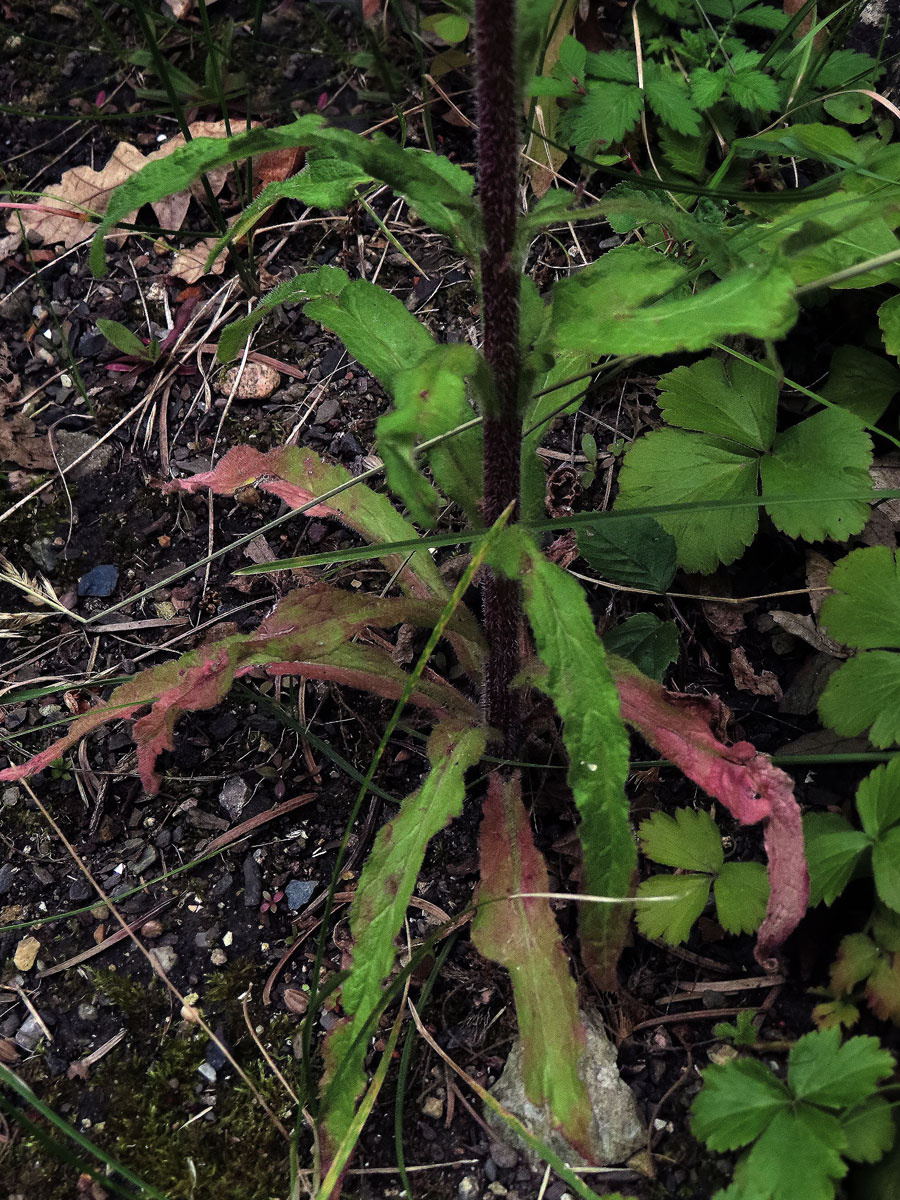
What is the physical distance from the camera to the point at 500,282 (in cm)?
144

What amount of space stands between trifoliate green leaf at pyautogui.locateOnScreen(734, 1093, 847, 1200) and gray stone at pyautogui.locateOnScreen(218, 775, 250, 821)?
46.9 inches

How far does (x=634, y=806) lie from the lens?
1.93 metres

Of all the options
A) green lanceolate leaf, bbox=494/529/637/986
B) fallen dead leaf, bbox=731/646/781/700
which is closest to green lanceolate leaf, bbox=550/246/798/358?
green lanceolate leaf, bbox=494/529/637/986

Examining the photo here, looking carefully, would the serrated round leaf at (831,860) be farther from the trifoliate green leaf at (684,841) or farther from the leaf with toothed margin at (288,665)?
the leaf with toothed margin at (288,665)

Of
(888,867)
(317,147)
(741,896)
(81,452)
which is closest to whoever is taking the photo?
(317,147)

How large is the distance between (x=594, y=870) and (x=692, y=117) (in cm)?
192

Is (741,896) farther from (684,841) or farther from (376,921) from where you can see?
(376,921)

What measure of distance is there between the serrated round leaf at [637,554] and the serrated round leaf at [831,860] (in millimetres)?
607

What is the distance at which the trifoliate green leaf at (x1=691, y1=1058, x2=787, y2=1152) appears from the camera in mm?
1499

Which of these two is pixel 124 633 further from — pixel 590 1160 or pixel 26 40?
pixel 26 40

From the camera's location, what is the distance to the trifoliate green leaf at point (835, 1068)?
4.76 feet

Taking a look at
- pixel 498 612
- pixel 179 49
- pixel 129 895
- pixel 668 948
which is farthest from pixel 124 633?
pixel 179 49

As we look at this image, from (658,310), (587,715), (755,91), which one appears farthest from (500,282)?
(755,91)

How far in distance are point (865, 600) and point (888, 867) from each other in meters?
0.49
